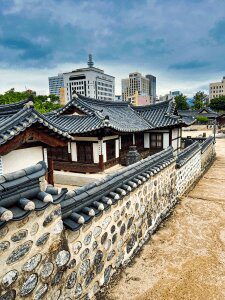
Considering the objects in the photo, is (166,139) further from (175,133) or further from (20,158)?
(20,158)

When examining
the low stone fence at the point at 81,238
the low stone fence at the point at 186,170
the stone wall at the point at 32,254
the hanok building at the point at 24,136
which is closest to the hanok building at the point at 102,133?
the hanok building at the point at 24,136

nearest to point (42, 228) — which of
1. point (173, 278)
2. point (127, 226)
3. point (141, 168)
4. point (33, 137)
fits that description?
point (127, 226)

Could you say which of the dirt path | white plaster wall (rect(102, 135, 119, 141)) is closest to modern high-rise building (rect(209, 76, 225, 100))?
white plaster wall (rect(102, 135, 119, 141))

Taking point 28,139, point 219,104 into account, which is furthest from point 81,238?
point 219,104

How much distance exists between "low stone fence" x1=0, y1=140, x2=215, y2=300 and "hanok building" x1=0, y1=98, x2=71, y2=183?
4.54 metres

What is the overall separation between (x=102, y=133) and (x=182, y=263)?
10108mm

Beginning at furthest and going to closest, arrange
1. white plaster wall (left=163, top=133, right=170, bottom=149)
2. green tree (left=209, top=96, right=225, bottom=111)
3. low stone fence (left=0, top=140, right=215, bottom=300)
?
green tree (left=209, top=96, right=225, bottom=111), white plaster wall (left=163, top=133, right=170, bottom=149), low stone fence (left=0, top=140, right=215, bottom=300)

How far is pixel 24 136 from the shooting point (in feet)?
30.3

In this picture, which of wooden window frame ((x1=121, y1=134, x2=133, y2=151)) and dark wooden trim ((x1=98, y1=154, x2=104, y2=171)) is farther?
wooden window frame ((x1=121, y1=134, x2=133, y2=151))

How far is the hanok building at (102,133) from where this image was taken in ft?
51.2

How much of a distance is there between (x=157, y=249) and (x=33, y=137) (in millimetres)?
6546

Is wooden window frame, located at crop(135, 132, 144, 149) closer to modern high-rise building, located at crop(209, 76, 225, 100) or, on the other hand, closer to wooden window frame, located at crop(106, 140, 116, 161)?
wooden window frame, located at crop(106, 140, 116, 161)

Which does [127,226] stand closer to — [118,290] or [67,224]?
[118,290]

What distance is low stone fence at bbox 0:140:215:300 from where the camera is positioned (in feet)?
10.6
